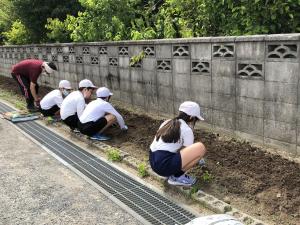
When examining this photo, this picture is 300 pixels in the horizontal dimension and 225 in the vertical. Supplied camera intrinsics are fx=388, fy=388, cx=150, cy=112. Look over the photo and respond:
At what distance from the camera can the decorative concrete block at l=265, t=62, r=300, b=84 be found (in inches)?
204

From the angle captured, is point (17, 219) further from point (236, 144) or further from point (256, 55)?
point (256, 55)

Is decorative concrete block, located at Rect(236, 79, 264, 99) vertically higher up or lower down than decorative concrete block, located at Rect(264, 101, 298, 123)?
higher up

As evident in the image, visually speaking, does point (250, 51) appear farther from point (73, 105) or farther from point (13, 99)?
point (13, 99)

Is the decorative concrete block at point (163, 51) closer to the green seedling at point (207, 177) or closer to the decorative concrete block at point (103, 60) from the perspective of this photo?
the decorative concrete block at point (103, 60)

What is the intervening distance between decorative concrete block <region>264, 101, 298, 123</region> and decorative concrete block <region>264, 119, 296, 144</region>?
0.06m

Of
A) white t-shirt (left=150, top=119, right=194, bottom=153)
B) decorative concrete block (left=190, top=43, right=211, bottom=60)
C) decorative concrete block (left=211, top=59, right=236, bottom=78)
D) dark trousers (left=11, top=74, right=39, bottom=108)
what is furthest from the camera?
dark trousers (left=11, top=74, right=39, bottom=108)

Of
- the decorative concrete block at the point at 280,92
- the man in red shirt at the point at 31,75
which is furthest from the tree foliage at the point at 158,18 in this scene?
the man in red shirt at the point at 31,75

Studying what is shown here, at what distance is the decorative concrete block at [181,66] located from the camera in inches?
280

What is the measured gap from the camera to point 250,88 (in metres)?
5.88

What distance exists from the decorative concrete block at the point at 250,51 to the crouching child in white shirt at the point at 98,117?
2.61 meters

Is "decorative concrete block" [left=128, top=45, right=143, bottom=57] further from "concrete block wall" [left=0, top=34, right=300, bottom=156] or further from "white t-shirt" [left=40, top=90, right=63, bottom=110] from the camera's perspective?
"white t-shirt" [left=40, top=90, right=63, bottom=110]

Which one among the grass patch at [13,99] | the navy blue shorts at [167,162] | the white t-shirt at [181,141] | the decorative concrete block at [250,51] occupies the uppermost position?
the decorative concrete block at [250,51]

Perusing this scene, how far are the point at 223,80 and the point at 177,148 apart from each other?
197cm

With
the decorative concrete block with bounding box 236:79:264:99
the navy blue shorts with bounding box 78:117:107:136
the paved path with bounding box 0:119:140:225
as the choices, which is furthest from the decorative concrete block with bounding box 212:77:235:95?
the paved path with bounding box 0:119:140:225
